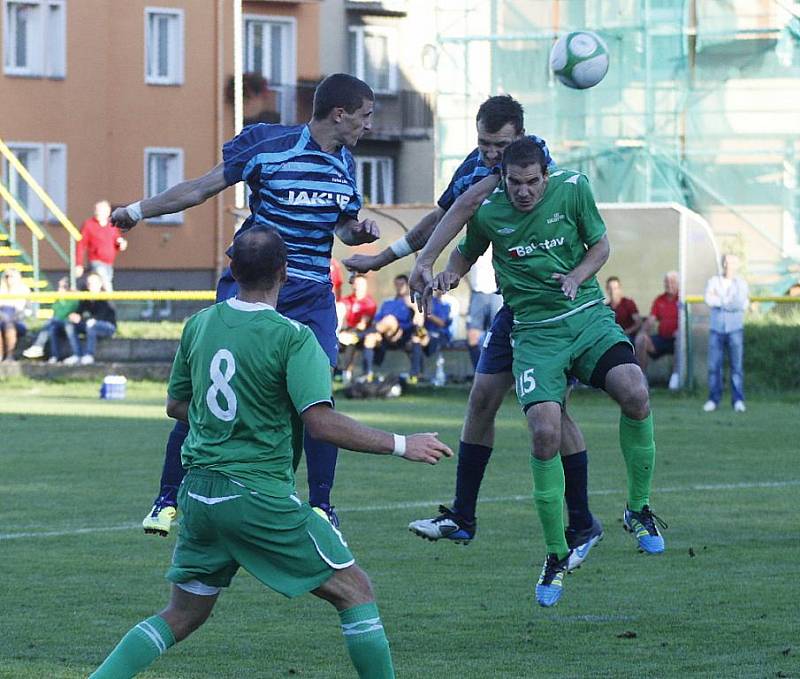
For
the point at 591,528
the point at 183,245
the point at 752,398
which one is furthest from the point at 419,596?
the point at 183,245

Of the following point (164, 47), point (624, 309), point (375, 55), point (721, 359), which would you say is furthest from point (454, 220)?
point (375, 55)

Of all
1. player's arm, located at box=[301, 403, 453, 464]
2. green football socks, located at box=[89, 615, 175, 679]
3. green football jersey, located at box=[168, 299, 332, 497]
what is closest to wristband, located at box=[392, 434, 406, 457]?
player's arm, located at box=[301, 403, 453, 464]

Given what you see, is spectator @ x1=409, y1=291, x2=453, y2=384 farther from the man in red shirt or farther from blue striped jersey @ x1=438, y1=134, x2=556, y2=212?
blue striped jersey @ x1=438, y1=134, x2=556, y2=212

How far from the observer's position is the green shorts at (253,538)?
22.2ft

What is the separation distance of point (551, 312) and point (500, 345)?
21.3 inches

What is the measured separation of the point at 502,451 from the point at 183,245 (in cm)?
3152

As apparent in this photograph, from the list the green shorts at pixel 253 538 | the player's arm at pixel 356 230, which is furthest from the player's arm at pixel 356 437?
the player's arm at pixel 356 230

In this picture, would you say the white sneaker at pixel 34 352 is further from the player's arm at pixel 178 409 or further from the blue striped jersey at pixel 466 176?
the player's arm at pixel 178 409

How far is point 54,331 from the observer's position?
1148 inches

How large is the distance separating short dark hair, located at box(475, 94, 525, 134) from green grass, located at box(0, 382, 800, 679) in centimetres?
251

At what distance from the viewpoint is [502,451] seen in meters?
18.8

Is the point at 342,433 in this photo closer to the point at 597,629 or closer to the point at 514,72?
the point at 597,629

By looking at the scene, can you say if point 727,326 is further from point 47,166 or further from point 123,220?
point 47,166

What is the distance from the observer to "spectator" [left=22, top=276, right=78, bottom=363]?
28812 mm
